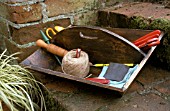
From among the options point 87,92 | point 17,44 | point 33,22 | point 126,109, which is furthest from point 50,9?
point 126,109

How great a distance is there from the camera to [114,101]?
87 centimetres

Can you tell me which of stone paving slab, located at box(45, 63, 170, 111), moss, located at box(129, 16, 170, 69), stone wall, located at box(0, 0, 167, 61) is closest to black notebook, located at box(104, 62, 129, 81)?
stone paving slab, located at box(45, 63, 170, 111)

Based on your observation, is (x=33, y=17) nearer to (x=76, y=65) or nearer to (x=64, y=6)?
(x=64, y=6)

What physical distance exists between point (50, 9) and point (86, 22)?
0.26 metres

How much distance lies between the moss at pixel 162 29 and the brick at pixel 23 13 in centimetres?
53

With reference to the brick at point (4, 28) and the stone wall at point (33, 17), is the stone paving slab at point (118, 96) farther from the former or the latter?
the brick at point (4, 28)

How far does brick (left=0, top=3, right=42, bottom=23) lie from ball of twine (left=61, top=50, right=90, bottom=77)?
346mm

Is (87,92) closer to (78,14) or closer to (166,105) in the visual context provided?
(166,105)

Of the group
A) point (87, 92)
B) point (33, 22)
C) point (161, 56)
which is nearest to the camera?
point (87, 92)

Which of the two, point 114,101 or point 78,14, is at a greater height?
point 78,14

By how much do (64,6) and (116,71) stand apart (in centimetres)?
54

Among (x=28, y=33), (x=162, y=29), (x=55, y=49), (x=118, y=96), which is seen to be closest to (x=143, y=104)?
(x=118, y=96)

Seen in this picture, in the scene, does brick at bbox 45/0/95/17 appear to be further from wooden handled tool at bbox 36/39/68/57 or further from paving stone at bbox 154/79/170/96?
paving stone at bbox 154/79/170/96

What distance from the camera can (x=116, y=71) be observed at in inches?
37.4
